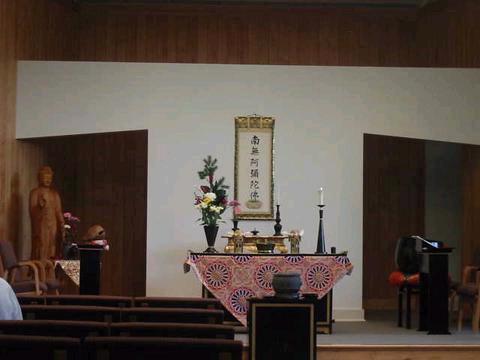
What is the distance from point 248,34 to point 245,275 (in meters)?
4.83

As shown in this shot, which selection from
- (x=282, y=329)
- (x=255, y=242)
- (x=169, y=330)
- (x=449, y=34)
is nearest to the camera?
(x=169, y=330)

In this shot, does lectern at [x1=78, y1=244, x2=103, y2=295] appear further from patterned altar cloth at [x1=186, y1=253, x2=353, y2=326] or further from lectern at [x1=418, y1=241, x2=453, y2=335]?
lectern at [x1=418, y1=241, x2=453, y2=335]

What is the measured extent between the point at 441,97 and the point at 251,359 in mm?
5273

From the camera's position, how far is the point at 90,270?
27.6 ft

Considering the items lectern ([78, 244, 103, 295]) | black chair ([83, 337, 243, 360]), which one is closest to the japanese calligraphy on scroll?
lectern ([78, 244, 103, 295])

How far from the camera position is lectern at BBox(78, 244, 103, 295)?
838 cm

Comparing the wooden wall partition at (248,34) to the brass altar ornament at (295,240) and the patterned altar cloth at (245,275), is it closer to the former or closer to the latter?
the brass altar ornament at (295,240)

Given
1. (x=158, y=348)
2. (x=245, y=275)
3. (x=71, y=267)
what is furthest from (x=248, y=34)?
(x=158, y=348)

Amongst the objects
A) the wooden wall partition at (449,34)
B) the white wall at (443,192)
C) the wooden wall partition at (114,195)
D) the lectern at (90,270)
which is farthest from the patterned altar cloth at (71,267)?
the wooden wall partition at (449,34)

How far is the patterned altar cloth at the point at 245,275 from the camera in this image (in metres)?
8.40

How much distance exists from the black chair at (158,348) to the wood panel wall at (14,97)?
6079mm

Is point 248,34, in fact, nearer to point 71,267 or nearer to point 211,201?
point 211,201

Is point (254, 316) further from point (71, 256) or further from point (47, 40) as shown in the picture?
point (47, 40)

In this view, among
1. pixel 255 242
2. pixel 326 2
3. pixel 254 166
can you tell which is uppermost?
pixel 326 2
